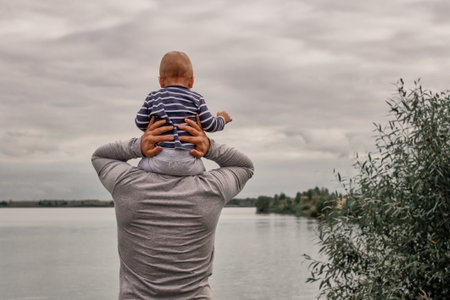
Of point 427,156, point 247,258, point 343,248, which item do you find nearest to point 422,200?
point 427,156

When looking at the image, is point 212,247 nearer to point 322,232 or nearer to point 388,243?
point 388,243

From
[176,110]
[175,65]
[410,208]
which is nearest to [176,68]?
[175,65]

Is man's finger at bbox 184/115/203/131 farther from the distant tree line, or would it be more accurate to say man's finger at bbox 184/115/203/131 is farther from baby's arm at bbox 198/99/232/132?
the distant tree line

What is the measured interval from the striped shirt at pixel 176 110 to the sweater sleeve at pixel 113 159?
10cm

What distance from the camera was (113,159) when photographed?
1847mm

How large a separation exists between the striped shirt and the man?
3 centimetres

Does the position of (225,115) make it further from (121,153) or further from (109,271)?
(109,271)

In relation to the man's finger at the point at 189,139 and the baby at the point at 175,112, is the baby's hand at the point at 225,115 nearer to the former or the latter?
the baby at the point at 175,112

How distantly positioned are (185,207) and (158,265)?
0.20m

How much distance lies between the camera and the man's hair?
1812 mm

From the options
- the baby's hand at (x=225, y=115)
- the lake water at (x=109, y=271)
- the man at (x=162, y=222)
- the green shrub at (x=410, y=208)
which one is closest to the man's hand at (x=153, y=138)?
the man at (x=162, y=222)

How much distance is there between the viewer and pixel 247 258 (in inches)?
1371

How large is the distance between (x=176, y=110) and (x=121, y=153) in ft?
0.74

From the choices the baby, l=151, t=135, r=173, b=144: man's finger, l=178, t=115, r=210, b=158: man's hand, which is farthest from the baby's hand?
l=151, t=135, r=173, b=144: man's finger
